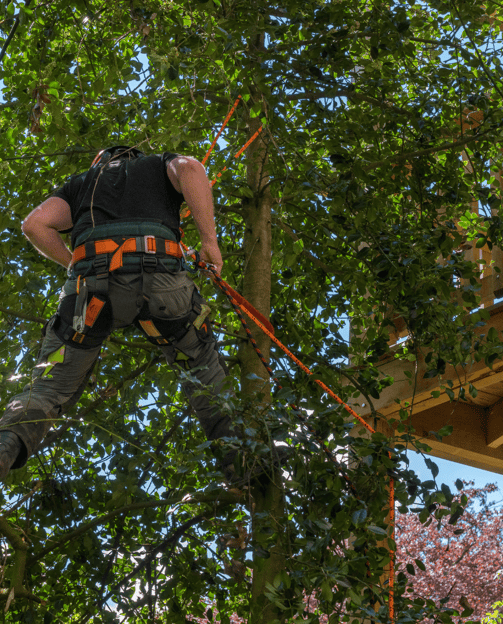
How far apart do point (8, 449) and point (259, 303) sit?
146cm

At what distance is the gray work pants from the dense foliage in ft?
0.43

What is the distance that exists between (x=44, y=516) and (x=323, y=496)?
1.74m

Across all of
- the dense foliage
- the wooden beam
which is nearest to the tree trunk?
the dense foliage

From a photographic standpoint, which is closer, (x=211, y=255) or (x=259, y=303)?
(x=211, y=255)

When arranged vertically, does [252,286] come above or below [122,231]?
above

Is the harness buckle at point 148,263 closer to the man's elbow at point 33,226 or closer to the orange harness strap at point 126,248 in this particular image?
the orange harness strap at point 126,248

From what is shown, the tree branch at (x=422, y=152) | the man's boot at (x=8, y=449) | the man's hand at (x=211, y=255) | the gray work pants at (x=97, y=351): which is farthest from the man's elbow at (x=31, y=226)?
the tree branch at (x=422, y=152)

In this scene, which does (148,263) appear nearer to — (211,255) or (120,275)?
(120,275)

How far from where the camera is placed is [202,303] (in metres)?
2.67

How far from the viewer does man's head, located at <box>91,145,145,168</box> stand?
2.76 m

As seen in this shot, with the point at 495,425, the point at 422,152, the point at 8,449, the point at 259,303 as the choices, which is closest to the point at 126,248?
the point at 8,449

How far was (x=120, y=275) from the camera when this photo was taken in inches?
97.6

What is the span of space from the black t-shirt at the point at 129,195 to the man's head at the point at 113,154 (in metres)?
0.03

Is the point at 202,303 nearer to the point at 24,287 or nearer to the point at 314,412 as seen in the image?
the point at 314,412
